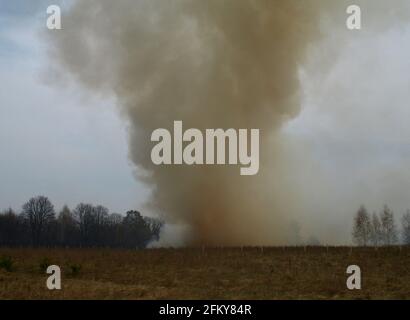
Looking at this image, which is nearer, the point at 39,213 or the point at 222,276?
the point at 222,276

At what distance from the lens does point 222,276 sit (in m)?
31.2

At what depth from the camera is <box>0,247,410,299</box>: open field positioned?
23.8 metres

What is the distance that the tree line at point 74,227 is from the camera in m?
126

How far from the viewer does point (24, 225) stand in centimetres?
13200

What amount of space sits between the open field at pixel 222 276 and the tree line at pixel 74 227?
274ft

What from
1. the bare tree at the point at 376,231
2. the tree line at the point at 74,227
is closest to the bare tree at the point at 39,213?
the tree line at the point at 74,227

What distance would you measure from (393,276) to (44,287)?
63.5ft

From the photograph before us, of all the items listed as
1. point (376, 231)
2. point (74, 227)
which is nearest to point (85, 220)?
point (74, 227)

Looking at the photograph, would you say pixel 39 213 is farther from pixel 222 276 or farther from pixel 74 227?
pixel 222 276

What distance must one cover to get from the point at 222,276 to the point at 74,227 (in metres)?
118

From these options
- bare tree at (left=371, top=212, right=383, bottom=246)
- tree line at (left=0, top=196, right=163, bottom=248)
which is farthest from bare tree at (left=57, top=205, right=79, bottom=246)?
bare tree at (left=371, top=212, right=383, bottom=246)

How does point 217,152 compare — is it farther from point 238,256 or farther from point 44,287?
point 44,287

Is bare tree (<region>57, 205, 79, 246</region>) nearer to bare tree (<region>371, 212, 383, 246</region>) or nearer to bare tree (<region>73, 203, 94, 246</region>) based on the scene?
bare tree (<region>73, 203, 94, 246</region>)
